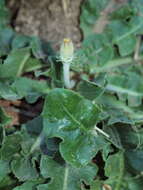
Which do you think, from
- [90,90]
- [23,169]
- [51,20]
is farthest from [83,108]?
[51,20]

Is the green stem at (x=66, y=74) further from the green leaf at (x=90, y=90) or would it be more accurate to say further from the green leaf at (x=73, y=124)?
the green leaf at (x=73, y=124)

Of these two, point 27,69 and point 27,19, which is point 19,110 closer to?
point 27,69

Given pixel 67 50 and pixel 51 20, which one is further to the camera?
pixel 51 20

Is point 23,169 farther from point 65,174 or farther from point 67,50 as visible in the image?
point 67,50

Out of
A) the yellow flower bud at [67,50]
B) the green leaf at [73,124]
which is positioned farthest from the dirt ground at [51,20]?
the green leaf at [73,124]

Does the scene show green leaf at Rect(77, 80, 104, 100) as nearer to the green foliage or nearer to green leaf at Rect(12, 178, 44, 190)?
the green foliage

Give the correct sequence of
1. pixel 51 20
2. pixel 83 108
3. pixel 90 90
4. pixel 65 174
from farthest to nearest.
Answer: pixel 51 20 < pixel 90 90 < pixel 65 174 < pixel 83 108

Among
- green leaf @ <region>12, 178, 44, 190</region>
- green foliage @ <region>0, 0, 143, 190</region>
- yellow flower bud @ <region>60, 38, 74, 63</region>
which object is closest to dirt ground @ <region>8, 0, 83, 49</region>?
green foliage @ <region>0, 0, 143, 190</region>
